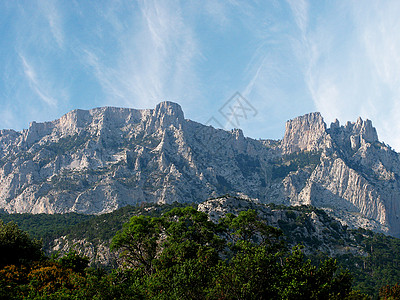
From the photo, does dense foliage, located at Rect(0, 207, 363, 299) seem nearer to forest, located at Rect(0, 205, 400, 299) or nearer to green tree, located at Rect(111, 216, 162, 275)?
forest, located at Rect(0, 205, 400, 299)

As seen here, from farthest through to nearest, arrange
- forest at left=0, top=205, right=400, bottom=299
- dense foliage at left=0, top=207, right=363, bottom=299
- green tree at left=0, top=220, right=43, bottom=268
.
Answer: green tree at left=0, top=220, right=43, bottom=268, forest at left=0, top=205, right=400, bottom=299, dense foliage at left=0, top=207, right=363, bottom=299

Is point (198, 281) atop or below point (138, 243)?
below

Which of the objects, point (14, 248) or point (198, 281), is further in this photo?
point (14, 248)

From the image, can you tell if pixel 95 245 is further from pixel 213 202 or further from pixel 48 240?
pixel 213 202

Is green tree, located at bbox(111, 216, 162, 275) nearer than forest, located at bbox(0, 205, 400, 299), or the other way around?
forest, located at bbox(0, 205, 400, 299)

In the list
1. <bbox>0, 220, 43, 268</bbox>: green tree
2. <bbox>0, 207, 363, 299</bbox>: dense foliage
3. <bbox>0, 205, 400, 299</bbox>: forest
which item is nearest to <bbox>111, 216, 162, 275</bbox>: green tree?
<bbox>0, 205, 400, 299</bbox>: forest

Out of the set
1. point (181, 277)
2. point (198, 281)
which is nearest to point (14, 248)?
point (181, 277)

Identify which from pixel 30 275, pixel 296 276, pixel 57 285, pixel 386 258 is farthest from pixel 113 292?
pixel 386 258

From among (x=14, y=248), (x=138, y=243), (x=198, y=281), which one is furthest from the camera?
(x=138, y=243)

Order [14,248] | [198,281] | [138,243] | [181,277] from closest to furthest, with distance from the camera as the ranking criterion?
[181,277] → [198,281] → [14,248] → [138,243]

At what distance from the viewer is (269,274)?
31.1 metres

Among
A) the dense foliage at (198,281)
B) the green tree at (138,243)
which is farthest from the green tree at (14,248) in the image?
the green tree at (138,243)

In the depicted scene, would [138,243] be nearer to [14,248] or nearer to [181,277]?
[14,248]

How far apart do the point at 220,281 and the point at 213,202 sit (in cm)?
11931
